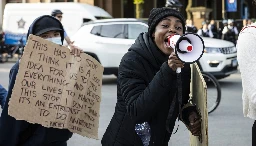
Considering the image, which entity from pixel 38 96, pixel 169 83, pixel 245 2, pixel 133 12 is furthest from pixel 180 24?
pixel 245 2

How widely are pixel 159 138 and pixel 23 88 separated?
34.7 inches

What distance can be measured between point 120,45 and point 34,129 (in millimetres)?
9369

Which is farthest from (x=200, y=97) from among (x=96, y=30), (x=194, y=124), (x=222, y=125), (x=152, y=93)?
(x=96, y=30)

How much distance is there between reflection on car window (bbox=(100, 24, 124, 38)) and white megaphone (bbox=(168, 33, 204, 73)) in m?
10.5

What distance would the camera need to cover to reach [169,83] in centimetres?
239

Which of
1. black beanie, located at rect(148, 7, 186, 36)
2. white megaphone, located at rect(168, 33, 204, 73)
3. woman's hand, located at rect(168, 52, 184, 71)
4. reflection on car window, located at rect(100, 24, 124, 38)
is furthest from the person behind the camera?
reflection on car window, located at rect(100, 24, 124, 38)

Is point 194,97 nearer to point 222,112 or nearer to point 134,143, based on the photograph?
point 134,143

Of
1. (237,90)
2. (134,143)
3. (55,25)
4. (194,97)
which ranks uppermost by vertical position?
(55,25)

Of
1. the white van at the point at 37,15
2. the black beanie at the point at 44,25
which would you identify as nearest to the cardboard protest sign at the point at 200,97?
the black beanie at the point at 44,25

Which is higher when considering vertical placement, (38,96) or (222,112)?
(38,96)

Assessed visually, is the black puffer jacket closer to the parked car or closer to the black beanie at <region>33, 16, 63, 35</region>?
A: the black beanie at <region>33, 16, 63, 35</region>

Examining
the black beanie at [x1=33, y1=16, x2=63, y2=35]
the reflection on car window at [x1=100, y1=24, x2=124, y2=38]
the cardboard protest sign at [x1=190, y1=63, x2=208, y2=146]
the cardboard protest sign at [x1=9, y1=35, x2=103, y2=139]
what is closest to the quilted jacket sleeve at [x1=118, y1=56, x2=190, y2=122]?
the cardboard protest sign at [x1=190, y1=63, x2=208, y2=146]

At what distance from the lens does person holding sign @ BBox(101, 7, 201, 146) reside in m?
2.44

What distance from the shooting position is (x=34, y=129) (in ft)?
10.4
